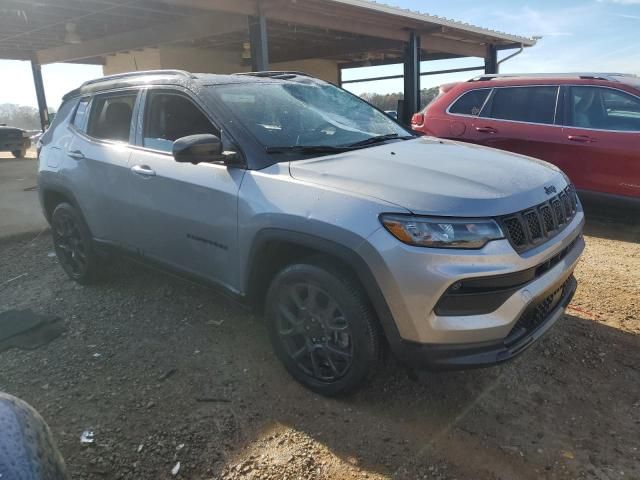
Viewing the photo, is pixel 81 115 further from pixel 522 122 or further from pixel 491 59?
pixel 491 59

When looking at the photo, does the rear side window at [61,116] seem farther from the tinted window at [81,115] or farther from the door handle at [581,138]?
the door handle at [581,138]

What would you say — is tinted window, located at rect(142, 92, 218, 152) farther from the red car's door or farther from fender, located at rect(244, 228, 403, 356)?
the red car's door

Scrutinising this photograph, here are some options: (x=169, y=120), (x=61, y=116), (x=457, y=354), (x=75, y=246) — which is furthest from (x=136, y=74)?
(x=457, y=354)

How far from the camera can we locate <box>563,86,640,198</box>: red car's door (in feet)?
18.9

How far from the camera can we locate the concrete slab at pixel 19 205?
275 inches

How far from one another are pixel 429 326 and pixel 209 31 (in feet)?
33.5

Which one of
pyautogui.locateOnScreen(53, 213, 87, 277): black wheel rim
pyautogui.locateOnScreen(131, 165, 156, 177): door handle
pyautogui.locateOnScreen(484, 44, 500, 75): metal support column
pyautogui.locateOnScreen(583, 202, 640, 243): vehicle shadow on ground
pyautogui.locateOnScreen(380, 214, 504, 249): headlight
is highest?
pyautogui.locateOnScreen(484, 44, 500, 75): metal support column

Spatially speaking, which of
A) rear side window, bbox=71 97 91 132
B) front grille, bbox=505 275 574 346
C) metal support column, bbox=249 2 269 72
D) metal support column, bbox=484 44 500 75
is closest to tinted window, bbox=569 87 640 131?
front grille, bbox=505 275 574 346

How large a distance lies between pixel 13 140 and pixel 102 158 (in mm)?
16228

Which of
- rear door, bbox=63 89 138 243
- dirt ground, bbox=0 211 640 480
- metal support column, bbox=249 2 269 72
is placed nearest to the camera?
dirt ground, bbox=0 211 640 480

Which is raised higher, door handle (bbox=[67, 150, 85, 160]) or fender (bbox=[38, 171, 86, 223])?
door handle (bbox=[67, 150, 85, 160])

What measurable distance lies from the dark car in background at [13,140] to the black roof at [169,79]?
1528 centimetres

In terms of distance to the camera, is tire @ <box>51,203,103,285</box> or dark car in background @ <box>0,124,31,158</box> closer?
tire @ <box>51,203,103,285</box>

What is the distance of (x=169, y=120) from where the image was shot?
12.1ft
